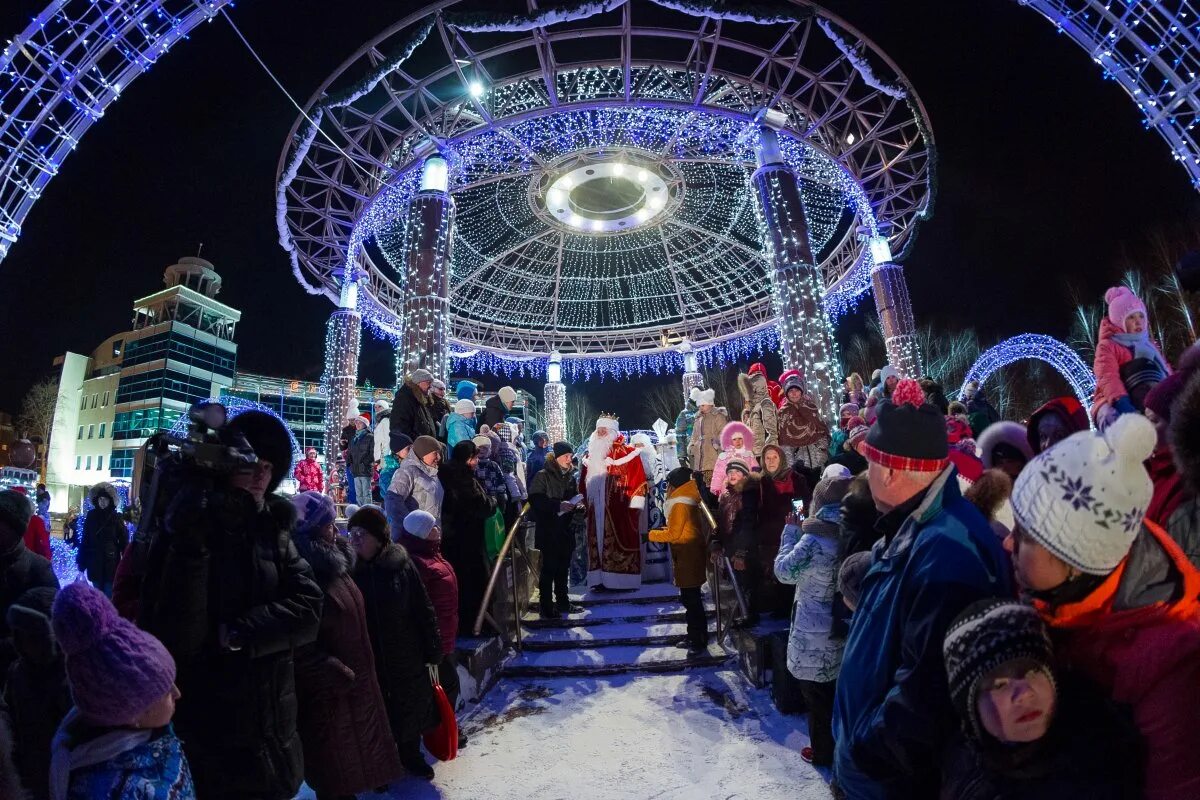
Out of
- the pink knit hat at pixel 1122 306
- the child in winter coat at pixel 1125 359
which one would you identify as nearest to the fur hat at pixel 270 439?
the child in winter coat at pixel 1125 359

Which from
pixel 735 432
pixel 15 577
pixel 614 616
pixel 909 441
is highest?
pixel 735 432

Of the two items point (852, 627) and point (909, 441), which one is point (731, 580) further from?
point (909, 441)

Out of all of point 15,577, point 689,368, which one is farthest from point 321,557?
point 689,368

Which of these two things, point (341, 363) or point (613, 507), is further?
point (341, 363)

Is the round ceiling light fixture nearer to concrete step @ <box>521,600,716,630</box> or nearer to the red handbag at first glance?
concrete step @ <box>521,600,716,630</box>

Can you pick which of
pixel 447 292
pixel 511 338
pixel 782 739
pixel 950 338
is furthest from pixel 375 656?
pixel 950 338

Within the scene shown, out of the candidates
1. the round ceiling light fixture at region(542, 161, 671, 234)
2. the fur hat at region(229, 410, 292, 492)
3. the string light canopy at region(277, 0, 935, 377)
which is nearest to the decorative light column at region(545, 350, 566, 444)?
the string light canopy at region(277, 0, 935, 377)

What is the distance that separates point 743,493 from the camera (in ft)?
19.9

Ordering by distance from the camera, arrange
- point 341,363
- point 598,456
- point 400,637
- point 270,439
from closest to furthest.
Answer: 1. point 270,439
2. point 400,637
3. point 598,456
4. point 341,363

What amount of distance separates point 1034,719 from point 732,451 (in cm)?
665

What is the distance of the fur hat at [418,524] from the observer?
183 inches

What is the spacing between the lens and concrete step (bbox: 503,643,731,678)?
5.99 meters

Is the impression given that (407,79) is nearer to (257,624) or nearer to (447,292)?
(447,292)

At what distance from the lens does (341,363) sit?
625 inches
